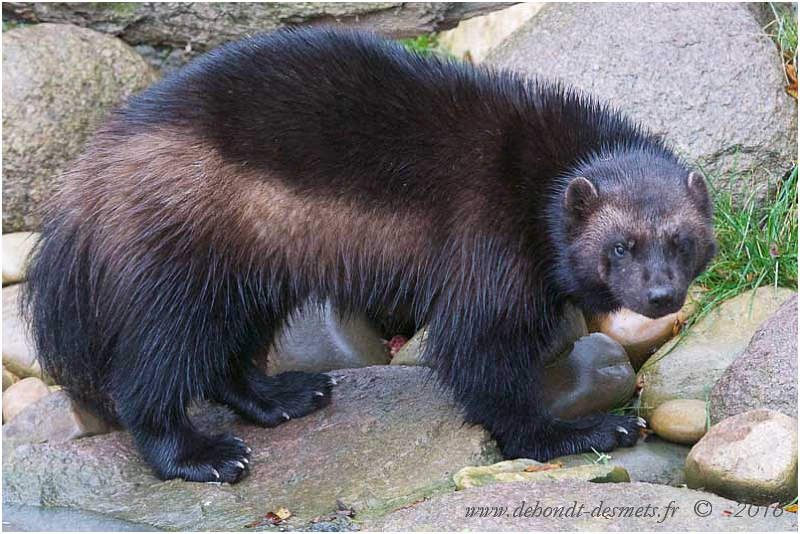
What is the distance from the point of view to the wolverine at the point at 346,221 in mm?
5543

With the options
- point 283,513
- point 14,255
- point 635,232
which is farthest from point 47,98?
point 635,232

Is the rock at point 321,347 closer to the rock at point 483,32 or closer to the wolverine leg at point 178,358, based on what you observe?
the wolverine leg at point 178,358

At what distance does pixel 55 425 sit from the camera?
6.41 metres

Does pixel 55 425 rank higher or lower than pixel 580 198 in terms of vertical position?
lower

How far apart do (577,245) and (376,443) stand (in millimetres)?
1450

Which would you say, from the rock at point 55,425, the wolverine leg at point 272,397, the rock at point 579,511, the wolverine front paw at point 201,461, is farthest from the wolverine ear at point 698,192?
the rock at point 55,425

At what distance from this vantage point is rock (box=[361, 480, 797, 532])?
459 centimetres

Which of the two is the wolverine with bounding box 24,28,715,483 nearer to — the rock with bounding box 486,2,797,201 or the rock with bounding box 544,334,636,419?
the rock with bounding box 544,334,636,419

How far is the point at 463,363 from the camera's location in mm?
5730

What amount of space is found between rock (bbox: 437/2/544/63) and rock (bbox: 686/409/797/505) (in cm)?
526

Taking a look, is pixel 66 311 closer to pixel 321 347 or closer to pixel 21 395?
pixel 21 395

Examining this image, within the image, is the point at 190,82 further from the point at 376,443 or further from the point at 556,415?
the point at 556,415

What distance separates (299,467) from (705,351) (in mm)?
2525

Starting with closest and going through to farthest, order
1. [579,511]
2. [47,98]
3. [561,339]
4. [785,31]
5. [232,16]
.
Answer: [579,511] < [561,339] < [785,31] < [47,98] < [232,16]
